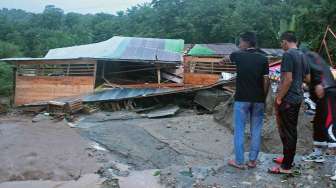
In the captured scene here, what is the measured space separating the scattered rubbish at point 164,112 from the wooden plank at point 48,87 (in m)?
3.38

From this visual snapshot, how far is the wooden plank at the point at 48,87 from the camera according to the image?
15289 millimetres

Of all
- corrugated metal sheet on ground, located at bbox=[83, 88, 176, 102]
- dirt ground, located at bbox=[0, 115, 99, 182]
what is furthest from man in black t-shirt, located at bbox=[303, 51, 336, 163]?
corrugated metal sheet on ground, located at bbox=[83, 88, 176, 102]

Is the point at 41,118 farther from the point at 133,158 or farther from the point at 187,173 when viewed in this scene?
the point at 187,173

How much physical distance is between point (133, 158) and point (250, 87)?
8.75 feet

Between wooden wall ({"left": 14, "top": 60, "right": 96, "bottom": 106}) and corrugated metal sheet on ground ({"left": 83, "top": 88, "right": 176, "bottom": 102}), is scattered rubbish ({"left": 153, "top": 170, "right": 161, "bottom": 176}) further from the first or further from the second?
wooden wall ({"left": 14, "top": 60, "right": 96, "bottom": 106})

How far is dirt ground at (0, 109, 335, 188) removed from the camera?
5.06 m

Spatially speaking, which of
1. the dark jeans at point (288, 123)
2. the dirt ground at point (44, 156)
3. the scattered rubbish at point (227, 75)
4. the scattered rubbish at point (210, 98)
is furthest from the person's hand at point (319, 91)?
the scattered rubbish at point (227, 75)

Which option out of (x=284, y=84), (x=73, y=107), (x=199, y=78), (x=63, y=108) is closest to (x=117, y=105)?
(x=73, y=107)

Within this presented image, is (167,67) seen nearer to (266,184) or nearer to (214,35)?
(266,184)

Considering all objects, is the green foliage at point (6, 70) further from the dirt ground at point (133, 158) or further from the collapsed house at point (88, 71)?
the dirt ground at point (133, 158)

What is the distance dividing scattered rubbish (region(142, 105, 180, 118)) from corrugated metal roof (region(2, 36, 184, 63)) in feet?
7.36

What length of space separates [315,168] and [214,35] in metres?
25.2

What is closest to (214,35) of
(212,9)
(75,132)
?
(212,9)

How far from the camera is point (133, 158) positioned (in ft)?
22.5
